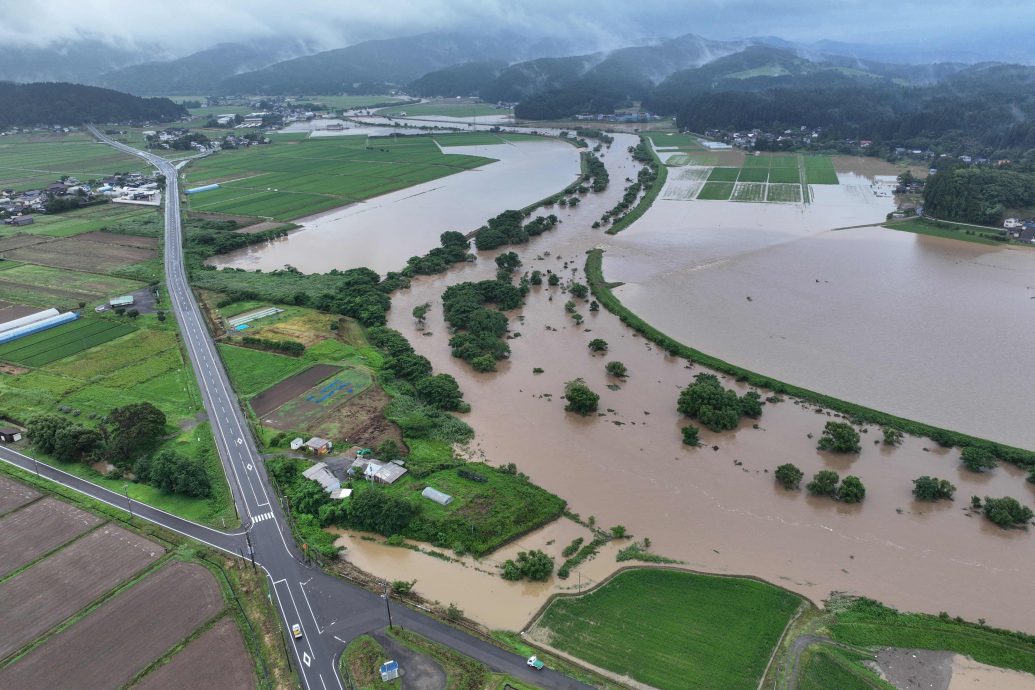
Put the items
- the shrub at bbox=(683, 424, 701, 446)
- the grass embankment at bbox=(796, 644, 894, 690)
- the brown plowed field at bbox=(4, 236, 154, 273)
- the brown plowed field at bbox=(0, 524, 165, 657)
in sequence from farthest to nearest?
the brown plowed field at bbox=(4, 236, 154, 273), the shrub at bbox=(683, 424, 701, 446), the brown plowed field at bbox=(0, 524, 165, 657), the grass embankment at bbox=(796, 644, 894, 690)

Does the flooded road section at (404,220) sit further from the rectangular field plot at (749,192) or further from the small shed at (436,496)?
the small shed at (436,496)

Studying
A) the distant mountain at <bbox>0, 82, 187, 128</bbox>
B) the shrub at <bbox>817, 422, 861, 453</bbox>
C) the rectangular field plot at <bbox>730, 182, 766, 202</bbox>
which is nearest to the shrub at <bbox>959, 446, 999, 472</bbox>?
the shrub at <bbox>817, 422, 861, 453</bbox>

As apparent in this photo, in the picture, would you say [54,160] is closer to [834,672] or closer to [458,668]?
[458,668]

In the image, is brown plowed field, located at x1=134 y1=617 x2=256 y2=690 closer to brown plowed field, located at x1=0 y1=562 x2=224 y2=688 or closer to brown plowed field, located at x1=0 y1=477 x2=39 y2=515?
brown plowed field, located at x1=0 y1=562 x2=224 y2=688

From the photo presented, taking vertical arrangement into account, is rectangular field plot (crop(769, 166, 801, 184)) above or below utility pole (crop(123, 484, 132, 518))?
above

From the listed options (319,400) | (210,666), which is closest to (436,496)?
(210,666)

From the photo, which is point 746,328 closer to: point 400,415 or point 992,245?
point 400,415
